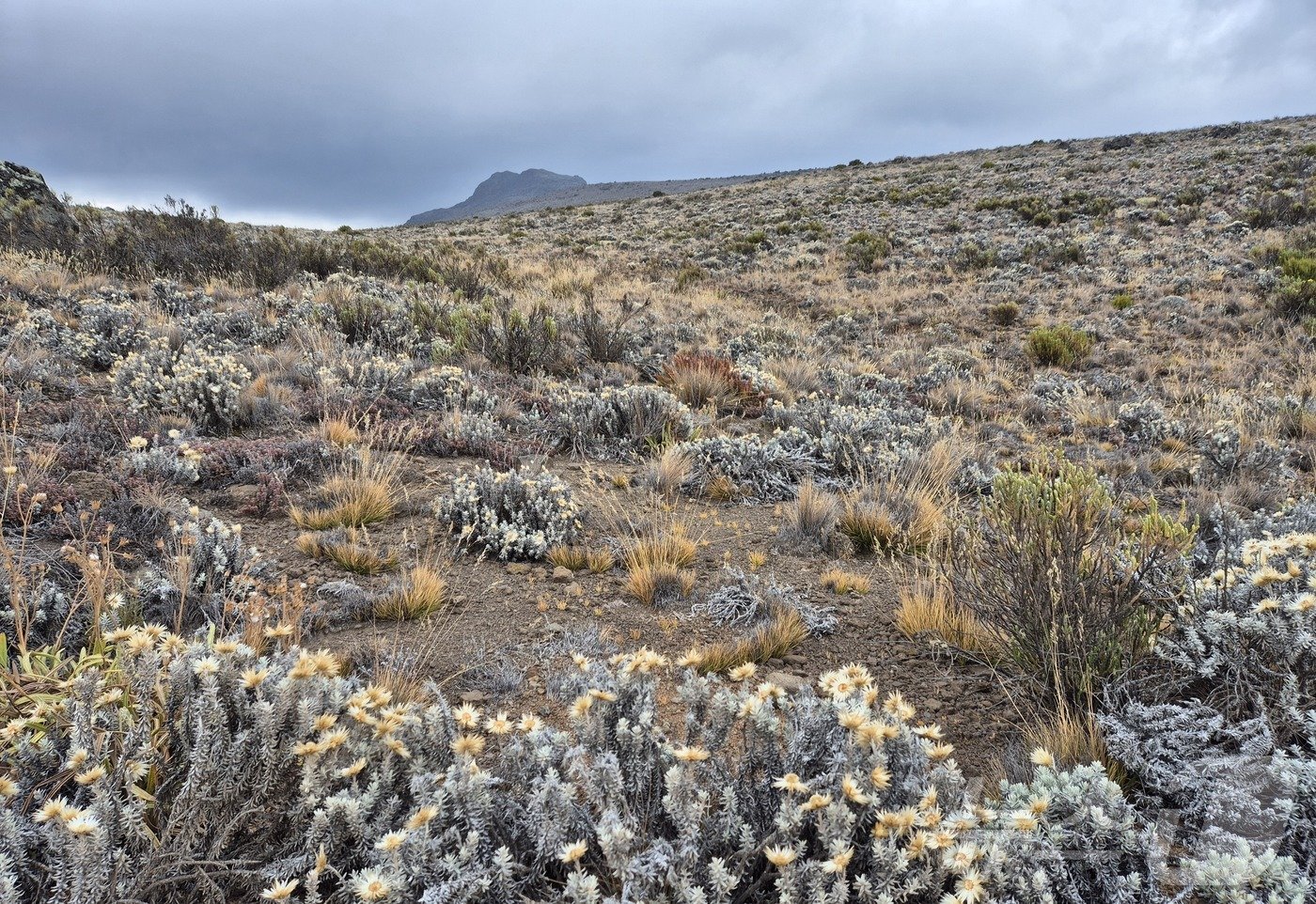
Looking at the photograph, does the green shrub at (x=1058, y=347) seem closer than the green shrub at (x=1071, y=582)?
No

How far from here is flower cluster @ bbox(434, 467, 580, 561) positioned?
3.97 metres

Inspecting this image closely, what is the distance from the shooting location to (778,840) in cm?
159

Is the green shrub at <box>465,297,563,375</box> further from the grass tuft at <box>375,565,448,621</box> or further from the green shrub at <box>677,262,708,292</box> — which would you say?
the green shrub at <box>677,262,708,292</box>

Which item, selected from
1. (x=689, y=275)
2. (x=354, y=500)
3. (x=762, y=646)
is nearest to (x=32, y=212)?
(x=354, y=500)

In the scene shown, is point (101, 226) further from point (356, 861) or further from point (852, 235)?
point (852, 235)

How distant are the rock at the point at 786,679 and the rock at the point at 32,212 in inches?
511

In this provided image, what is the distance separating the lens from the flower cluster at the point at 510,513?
3.97 metres

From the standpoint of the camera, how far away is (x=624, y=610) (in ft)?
11.5

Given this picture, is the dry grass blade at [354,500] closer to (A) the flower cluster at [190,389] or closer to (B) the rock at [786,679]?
(A) the flower cluster at [190,389]

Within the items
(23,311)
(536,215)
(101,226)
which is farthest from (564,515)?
(536,215)

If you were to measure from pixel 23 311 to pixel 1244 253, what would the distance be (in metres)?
21.5

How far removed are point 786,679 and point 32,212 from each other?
48.2 feet

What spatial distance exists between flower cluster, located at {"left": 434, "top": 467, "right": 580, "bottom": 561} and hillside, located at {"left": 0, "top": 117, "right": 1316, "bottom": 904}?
0.09 ft

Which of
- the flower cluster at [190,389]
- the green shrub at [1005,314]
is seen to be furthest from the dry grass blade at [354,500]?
the green shrub at [1005,314]
